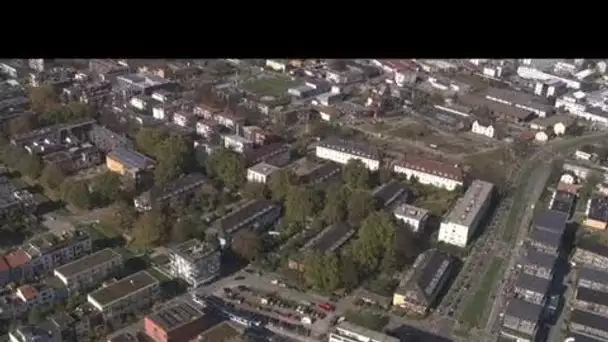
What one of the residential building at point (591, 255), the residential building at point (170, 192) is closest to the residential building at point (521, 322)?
the residential building at point (591, 255)

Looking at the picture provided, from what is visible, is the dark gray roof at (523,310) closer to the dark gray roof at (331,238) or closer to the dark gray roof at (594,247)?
the dark gray roof at (594,247)

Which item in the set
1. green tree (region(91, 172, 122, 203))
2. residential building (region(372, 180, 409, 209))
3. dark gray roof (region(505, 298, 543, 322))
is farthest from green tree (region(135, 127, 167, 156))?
dark gray roof (region(505, 298, 543, 322))

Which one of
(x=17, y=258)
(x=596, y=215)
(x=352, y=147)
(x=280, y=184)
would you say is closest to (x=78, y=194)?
(x=17, y=258)

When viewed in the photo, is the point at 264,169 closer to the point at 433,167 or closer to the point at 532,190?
the point at 433,167

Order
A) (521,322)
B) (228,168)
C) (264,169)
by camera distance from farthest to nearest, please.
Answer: (264,169) → (228,168) → (521,322)

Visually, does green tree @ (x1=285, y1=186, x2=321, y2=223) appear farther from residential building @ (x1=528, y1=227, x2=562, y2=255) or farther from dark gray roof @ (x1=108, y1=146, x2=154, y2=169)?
residential building @ (x1=528, y1=227, x2=562, y2=255)
